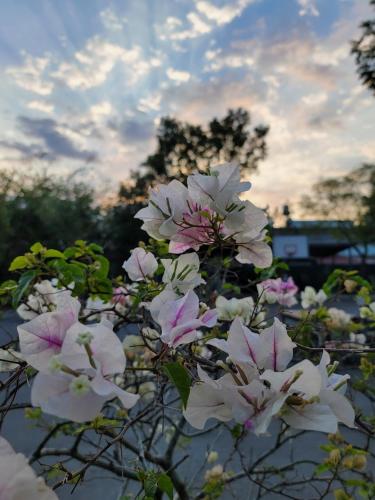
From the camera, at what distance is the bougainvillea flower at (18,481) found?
0.74 ft

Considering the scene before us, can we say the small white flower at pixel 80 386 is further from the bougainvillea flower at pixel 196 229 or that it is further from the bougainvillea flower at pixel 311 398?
the bougainvillea flower at pixel 196 229

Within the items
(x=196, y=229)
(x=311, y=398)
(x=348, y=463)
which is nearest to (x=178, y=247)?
(x=196, y=229)

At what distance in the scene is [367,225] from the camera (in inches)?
542

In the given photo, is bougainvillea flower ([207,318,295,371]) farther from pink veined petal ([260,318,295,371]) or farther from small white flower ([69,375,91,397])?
small white flower ([69,375,91,397])

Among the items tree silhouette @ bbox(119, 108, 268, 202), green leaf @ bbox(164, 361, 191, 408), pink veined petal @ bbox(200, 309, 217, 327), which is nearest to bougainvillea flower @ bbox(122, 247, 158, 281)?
pink veined petal @ bbox(200, 309, 217, 327)

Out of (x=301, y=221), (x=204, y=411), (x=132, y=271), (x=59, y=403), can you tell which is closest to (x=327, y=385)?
(x=204, y=411)

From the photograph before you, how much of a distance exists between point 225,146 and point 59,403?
14.4 metres

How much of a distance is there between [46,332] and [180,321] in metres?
0.10

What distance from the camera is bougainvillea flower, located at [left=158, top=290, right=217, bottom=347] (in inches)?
13.3

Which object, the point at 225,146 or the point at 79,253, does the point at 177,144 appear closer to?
the point at 225,146

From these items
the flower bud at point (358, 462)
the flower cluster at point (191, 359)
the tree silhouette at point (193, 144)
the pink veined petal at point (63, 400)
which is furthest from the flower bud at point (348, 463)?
the tree silhouette at point (193, 144)

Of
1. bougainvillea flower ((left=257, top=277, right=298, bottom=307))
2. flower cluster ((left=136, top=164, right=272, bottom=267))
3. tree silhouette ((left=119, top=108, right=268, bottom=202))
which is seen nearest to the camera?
flower cluster ((left=136, top=164, right=272, bottom=267))

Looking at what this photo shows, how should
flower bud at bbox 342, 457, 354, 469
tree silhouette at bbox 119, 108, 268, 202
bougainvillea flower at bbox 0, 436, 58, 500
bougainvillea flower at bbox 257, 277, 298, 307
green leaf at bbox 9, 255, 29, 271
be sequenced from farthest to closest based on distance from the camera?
tree silhouette at bbox 119, 108, 268, 202 → bougainvillea flower at bbox 257, 277, 298, 307 → flower bud at bbox 342, 457, 354, 469 → green leaf at bbox 9, 255, 29, 271 → bougainvillea flower at bbox 0, 436, 58, 500

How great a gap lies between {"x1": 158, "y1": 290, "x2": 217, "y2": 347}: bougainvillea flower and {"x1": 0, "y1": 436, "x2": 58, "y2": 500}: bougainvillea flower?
14cm
